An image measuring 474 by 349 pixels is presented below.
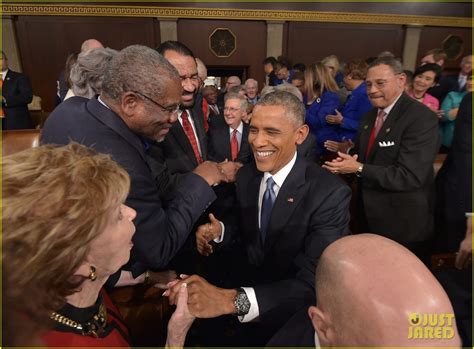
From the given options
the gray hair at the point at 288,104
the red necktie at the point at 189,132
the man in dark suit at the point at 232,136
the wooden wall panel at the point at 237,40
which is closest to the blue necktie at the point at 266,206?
the gray hair at the point at 288,104

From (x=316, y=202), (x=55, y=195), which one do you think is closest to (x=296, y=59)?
(x=316, y=202)

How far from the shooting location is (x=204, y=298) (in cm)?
130

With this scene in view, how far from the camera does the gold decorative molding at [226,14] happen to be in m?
7.21

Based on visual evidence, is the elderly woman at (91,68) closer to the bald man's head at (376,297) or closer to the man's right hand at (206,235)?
the man's right hand at (206,235)

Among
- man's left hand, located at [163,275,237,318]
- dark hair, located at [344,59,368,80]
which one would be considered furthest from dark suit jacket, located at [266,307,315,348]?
dark hair, located at [344,59,368,80]

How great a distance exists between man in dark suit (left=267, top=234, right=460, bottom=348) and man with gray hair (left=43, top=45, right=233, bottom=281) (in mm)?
758

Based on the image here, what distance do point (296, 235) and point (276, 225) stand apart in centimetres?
12

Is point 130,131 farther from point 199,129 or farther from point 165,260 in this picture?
point 199,129

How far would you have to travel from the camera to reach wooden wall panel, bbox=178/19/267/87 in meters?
7.88

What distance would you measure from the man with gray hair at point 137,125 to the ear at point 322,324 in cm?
74

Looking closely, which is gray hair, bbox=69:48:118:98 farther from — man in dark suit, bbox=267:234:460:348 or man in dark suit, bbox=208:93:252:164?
man in dark suit, bbox=267:234:460:348

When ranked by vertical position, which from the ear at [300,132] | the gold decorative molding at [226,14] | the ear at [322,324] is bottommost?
the ear at [322,324]

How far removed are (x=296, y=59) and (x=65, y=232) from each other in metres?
8.57

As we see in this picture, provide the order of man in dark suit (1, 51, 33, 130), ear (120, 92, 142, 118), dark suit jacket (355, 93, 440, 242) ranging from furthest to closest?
man in dark suit (1, 51, 33, 130), dark suit jacket (355, 93, 440, 242), ear (120, 92, 142, 118)
